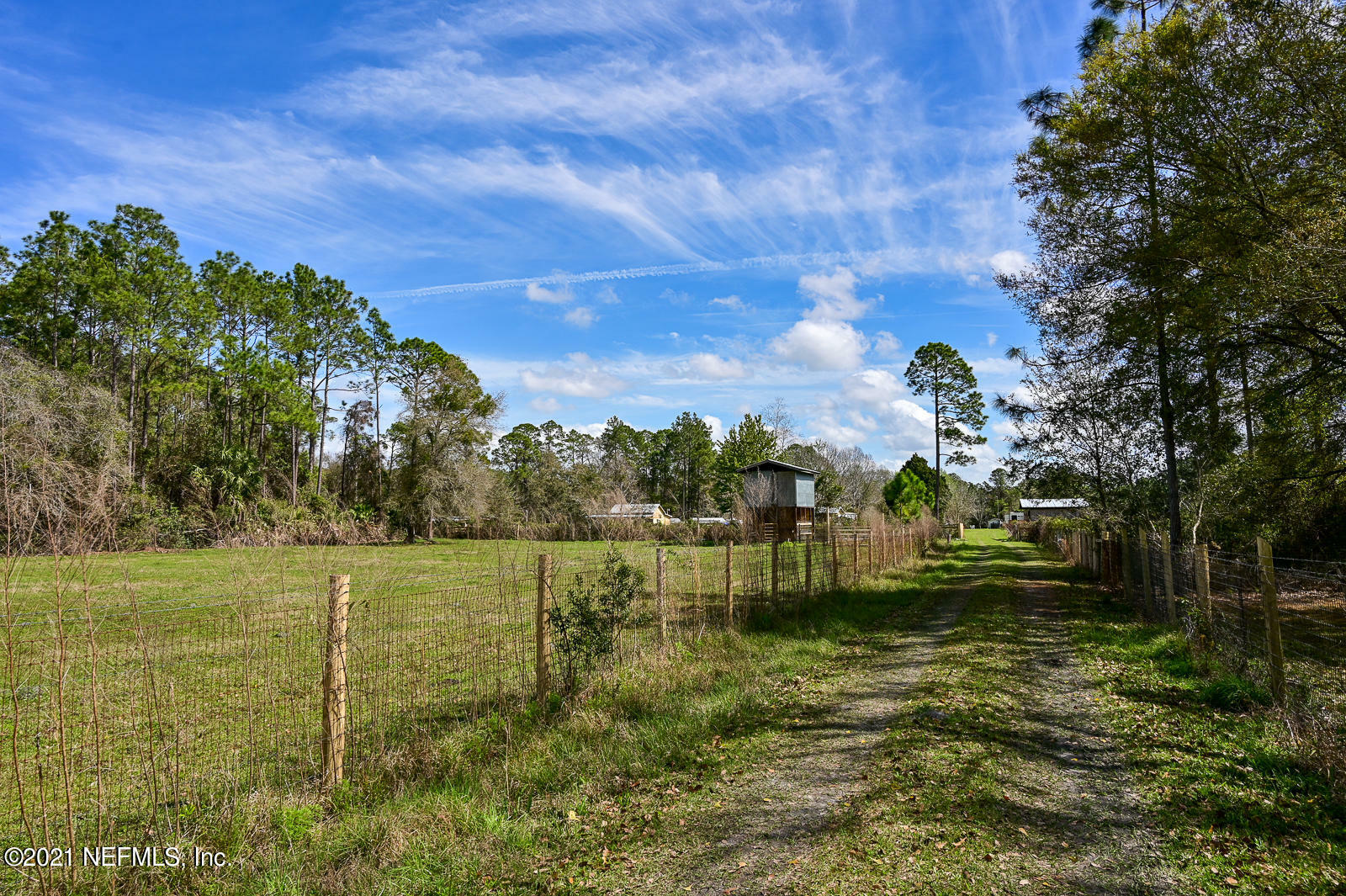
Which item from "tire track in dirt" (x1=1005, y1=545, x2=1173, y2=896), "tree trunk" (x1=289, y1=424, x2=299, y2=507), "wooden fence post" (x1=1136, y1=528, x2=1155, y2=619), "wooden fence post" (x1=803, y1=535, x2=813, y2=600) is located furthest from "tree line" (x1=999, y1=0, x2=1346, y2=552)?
"tree trunk" (x1=289, y1=424, x2=299, y2=507)

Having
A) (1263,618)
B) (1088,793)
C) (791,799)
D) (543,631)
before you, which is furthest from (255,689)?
(1263,618)

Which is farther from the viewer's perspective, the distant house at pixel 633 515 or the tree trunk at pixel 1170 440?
the tree trunk at pixel 1170 440

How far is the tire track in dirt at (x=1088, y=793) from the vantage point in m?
3.83

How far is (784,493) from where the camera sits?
1548 inches

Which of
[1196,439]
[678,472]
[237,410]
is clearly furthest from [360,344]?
[1196,439]

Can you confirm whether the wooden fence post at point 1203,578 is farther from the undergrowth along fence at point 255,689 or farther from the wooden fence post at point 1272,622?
the undergrowth along fence at point 255,689

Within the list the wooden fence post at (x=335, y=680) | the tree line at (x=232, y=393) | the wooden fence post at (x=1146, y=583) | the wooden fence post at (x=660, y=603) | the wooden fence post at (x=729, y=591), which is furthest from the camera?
the tree line at (x=232, y=393)

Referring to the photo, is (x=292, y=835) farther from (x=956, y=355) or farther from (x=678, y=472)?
(x=678, y=472)

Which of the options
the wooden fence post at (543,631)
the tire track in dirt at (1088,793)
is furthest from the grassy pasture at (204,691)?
the tire track in dirt at (1088,793)

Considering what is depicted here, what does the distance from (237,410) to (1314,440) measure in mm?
53069

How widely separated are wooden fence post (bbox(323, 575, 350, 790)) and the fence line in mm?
7475

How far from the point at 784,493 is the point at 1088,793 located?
34.6m

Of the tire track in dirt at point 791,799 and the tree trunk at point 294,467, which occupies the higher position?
the tree trunk at point 294,467

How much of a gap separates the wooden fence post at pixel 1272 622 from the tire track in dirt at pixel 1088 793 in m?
1.60
